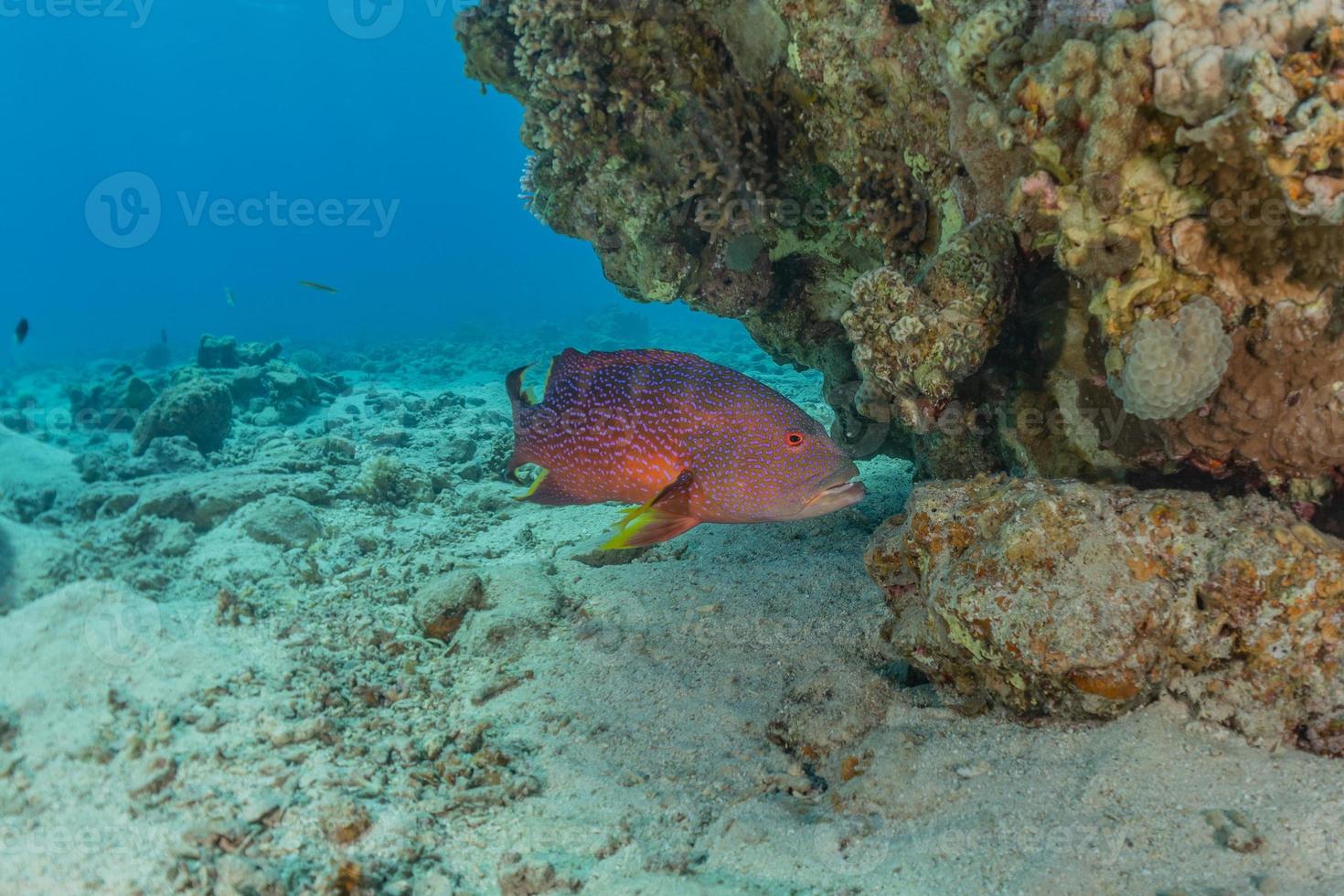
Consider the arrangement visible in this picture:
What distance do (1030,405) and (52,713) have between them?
17.3 feet

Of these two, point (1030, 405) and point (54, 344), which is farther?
point (54, 344)

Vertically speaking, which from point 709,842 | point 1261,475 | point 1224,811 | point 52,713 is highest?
point 52,713

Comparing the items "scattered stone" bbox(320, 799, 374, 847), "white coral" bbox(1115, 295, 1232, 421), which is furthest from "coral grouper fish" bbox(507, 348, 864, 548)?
"scattered stone" bbox(320, 799, 374, 847)

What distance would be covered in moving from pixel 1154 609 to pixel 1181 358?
100 centimetres

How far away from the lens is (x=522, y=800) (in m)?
2.99

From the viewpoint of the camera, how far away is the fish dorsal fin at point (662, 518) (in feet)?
10.5

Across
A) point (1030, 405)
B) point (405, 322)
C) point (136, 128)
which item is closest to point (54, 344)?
point (405, 322)

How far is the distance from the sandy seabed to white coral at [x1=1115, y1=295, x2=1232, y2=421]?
121 centimetres

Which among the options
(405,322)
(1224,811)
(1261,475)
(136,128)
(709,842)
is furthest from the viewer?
(136,128)

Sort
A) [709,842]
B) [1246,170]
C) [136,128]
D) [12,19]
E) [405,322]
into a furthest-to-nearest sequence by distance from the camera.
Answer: [136,128], [12,19], [405,322], [709,842], [1246,170]

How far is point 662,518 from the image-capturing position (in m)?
3.28

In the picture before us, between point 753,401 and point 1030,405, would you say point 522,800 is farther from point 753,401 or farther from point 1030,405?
point 1030,405

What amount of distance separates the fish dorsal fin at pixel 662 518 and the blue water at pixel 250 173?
53.7 m

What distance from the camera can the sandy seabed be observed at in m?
2.29
